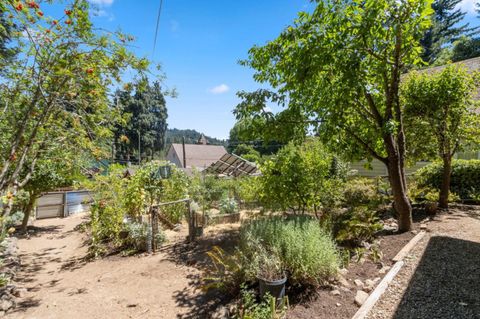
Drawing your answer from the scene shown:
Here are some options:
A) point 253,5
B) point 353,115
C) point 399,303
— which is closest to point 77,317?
point 399,303

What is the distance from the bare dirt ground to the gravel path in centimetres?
246

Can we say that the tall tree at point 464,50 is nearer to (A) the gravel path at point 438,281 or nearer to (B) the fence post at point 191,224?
(A) the gravel path at point 438,281

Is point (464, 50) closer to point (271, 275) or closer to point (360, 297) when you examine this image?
point (360, 297)

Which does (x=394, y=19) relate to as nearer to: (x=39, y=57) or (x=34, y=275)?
(x=39, y=57)

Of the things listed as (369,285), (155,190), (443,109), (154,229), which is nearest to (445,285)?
(369,285)

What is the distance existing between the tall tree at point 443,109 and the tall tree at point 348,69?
1.44 m

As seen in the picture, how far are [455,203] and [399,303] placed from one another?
254 inches

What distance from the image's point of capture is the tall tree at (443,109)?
5.52m

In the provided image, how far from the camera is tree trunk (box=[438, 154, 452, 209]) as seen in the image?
6352mm

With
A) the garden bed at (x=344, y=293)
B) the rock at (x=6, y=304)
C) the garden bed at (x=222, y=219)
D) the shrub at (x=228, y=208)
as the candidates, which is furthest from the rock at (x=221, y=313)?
the shrub at (x=228, y=208)

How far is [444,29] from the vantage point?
26.6m

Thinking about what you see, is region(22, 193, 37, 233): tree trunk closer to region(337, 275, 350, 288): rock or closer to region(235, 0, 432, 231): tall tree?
region(235, 0, 432, 231): tall tree

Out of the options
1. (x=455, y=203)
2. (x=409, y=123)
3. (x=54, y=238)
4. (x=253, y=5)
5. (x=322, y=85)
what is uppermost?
(x=253, y=5)

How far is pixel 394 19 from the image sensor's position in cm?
367
